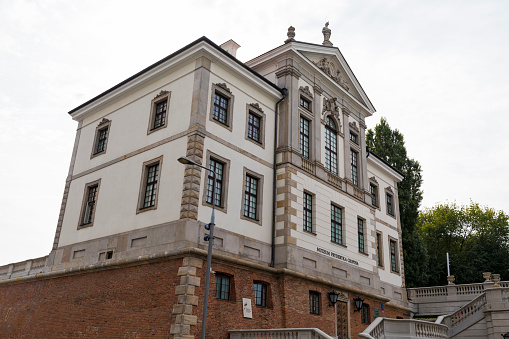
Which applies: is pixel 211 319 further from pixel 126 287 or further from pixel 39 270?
pixel 39 270

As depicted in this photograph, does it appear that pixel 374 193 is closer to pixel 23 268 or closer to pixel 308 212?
pixel 308 212

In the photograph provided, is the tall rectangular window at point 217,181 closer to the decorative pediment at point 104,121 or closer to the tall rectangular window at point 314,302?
the tall rectangular window at point 314,302

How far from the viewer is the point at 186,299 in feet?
54.5

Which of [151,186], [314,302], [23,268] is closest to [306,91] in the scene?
[151,186]

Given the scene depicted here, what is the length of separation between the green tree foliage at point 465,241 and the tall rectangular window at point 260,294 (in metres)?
28.8

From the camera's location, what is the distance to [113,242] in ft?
67.8

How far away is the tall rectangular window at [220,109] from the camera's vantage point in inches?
837

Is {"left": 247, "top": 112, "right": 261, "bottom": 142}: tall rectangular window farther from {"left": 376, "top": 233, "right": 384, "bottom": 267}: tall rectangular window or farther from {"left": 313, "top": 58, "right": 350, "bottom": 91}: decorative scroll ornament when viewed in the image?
{"left": 376, "top": 233, "right": 384, "bottom": 267}: tall rectangular window

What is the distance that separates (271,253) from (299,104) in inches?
333

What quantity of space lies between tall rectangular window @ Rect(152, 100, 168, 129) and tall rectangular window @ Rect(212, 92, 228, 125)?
8.03 ft

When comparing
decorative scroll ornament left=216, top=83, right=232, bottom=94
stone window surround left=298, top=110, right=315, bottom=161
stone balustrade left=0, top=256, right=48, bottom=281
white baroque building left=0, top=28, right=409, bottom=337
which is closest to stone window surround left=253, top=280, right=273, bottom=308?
white baroque building left=0, top=28, right=409, bottom=337

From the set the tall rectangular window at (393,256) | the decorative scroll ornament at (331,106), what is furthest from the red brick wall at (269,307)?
the tall rectangular window at (393,256)

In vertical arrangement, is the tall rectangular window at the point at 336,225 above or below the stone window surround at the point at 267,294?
above

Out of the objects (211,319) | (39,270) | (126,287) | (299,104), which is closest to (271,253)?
(211,319)
